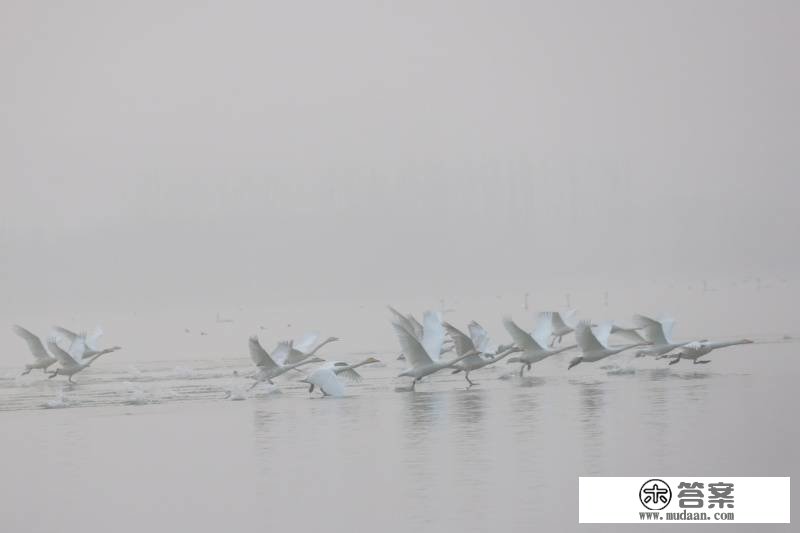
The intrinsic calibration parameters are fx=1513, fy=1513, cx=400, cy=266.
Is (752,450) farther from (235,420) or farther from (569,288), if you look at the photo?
(569,288)

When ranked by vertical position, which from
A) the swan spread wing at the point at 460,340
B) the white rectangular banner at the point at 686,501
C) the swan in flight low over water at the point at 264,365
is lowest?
the white rectangular banner at the point at 686,501

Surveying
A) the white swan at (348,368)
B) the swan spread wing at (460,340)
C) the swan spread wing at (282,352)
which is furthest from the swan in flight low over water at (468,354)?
the swan spread wing at (282,352)

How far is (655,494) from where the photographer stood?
19.0 metres

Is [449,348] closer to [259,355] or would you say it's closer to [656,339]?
[656,339]

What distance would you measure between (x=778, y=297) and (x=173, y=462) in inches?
1827

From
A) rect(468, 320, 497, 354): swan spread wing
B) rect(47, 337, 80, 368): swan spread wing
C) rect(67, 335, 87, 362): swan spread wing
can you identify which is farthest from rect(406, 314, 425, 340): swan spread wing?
rect(47, 337, 80, 368): swan spread wing

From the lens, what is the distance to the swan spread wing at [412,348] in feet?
96.7

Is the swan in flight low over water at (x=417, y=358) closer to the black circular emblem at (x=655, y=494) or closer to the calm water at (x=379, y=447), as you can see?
the calm water at (x=379, y=447)

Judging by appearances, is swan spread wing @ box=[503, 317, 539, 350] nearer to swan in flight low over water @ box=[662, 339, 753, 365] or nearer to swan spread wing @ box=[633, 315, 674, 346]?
swan spread wing @ box=[633, 315, 674, 346]

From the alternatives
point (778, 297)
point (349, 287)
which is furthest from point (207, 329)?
point (349, 287)

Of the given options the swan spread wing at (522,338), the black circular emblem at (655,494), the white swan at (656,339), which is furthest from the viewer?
the white swan at (656,339)

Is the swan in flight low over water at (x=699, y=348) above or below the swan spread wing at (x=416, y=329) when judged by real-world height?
below

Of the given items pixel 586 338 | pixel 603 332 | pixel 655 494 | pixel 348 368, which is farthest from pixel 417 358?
pixel 655 494

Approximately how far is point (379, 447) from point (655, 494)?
5831mm
